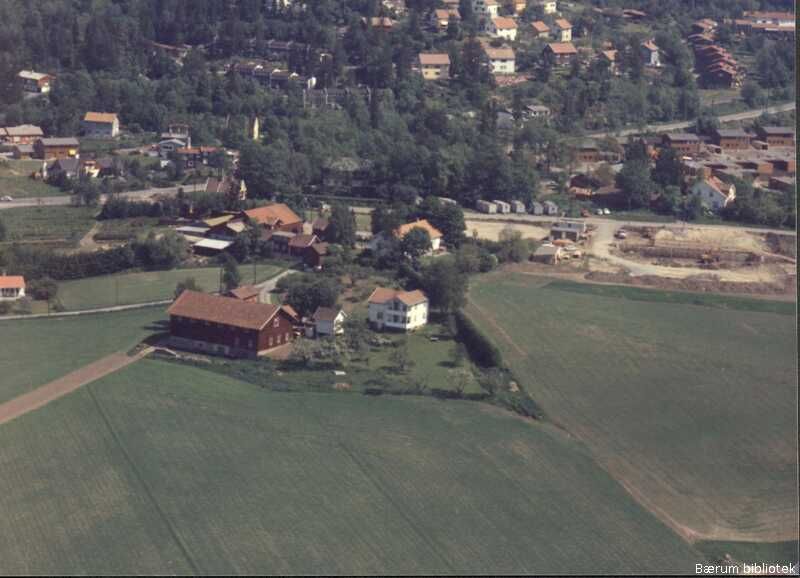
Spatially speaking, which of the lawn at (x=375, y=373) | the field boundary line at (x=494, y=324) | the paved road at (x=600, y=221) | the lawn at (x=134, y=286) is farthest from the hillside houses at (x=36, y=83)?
the lawn at (x=375, y=373)

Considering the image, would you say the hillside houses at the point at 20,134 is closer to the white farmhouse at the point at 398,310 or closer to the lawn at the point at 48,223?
the lawn at the point at 48,223

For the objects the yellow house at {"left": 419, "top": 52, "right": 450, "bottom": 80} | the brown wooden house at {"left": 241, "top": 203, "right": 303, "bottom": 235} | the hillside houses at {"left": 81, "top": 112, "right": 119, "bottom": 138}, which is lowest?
the brown wooden house at {"left": 241, "top": 203, "right": 303, "bottom": 235}

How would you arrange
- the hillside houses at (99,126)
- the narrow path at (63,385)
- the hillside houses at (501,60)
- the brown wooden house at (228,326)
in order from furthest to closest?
the hillside houses at (501,60) → the hillside houses at (99,126) → the brown wooden house at (228,326) → the narrow path at (63,385)

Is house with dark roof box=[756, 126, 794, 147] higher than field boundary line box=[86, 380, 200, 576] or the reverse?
higher

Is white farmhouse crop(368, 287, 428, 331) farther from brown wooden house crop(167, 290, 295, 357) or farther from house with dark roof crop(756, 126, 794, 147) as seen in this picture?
house with dark roof crop(756, 126, 794, 147)

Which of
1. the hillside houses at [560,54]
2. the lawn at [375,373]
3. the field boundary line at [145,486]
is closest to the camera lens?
the field boundary line at [145,486]

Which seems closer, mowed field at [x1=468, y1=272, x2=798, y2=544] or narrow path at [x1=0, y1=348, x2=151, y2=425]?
mowed field at [x1=468, y1=272, x2=798, y2=544]

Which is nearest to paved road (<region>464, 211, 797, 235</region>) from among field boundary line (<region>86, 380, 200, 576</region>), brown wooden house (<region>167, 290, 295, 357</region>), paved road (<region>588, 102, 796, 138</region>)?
paved road (<region>588, 102, 796, 138</region>)
